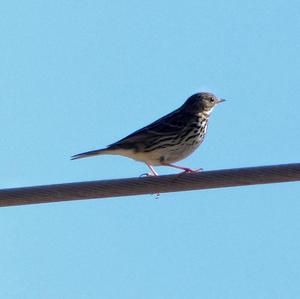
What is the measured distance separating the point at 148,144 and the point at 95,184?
205 inches

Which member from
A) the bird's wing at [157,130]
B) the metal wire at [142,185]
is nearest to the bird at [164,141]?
the bird's wing at [157,130]

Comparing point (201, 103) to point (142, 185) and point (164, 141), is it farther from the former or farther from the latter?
point (142, 185)

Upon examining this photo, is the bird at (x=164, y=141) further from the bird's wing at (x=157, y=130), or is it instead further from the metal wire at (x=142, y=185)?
the metal wire at (x=142, y=185)

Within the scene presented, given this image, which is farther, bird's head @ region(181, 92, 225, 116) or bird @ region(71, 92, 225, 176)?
bird's head @ region(181, 92, 225, 116)

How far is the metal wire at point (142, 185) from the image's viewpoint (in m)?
10.8

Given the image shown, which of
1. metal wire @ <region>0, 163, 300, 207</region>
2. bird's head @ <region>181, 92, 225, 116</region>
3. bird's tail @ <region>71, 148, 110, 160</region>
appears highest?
bird's head @ <region>181, 92, 225, 116</region>

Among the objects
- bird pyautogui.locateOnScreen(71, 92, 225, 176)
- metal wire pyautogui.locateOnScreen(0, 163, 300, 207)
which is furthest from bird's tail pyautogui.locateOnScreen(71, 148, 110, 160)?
metal wire pyautogui.locateOnScreen(0, 163, 300, 207)

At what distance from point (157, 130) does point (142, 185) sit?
536 centimetres

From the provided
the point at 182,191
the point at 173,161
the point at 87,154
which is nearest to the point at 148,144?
the point at 173,161

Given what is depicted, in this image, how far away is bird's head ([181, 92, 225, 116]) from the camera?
17.7 metres

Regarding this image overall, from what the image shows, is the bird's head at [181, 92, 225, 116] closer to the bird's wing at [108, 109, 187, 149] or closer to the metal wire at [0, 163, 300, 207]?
the bird's wing at [108, 109, 187, 149]

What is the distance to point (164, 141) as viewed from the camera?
1630 centimetres

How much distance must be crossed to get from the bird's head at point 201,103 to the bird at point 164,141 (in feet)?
1.25

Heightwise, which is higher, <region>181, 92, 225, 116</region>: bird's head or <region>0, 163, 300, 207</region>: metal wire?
<region>181, 92, 225, 116</region>: bird's head
